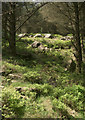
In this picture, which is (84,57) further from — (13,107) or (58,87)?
(13,107)

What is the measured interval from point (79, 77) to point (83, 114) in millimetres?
2931

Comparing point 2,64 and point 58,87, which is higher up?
point 2,64

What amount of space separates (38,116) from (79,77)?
3.97 meters

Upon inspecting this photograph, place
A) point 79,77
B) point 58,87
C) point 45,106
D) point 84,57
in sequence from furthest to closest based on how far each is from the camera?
1. point 84,57
2. point 79,77
3. point 58,87
4. point 45,106

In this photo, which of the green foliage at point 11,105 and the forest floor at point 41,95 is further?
the forest floor at point 41,95

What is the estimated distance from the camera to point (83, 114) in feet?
15.4

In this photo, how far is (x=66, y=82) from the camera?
675 centimetres

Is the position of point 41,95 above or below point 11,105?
below

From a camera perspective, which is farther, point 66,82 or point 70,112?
point 66,82

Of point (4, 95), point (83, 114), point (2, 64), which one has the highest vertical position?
point (2, 64)

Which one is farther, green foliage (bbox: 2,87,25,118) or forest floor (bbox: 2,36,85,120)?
forest floor (bbox: 2,36,85,120)

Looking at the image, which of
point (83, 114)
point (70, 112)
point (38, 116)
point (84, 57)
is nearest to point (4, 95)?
point (38, 116)

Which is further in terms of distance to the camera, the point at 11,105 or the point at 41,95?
the point at 41,95

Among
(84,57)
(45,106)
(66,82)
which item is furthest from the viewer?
(84,57)
